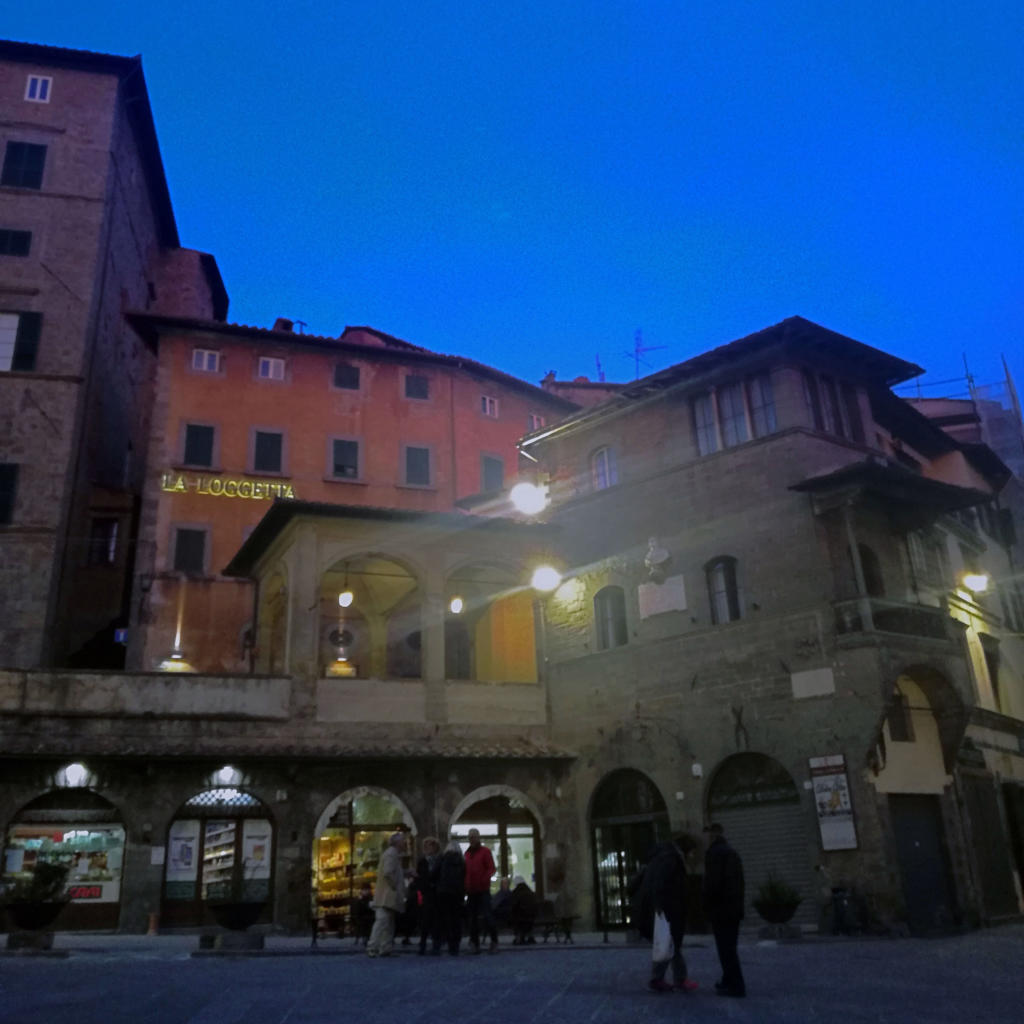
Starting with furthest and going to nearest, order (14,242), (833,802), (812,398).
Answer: (14,242)
(812,398)
(833,802)

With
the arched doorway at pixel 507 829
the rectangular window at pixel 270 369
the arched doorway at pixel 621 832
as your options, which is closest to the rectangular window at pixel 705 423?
the arched doorway at pixel 621 832

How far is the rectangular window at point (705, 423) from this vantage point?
71.6ft

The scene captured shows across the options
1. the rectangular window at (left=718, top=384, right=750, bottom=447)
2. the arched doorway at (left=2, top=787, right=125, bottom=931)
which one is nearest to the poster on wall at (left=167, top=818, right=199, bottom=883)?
the arched doorway at (left=2, top=787, right=125, bottom=931)

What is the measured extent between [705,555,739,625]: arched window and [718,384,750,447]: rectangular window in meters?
2.45

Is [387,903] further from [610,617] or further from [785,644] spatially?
[610,617]

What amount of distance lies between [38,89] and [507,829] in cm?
2496

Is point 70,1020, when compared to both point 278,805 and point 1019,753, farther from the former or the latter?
point 1019,753

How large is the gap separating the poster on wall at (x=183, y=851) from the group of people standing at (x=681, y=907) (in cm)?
1255

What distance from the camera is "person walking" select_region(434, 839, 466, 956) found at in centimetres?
1330

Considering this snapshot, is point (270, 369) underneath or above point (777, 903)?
above

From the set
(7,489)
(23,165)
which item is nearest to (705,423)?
(7,489)

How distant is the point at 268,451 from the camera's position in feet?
100

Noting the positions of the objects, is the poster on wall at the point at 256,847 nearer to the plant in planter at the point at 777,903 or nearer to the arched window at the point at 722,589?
the plant in planter at the point at 777,903

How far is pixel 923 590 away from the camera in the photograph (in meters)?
21.3
